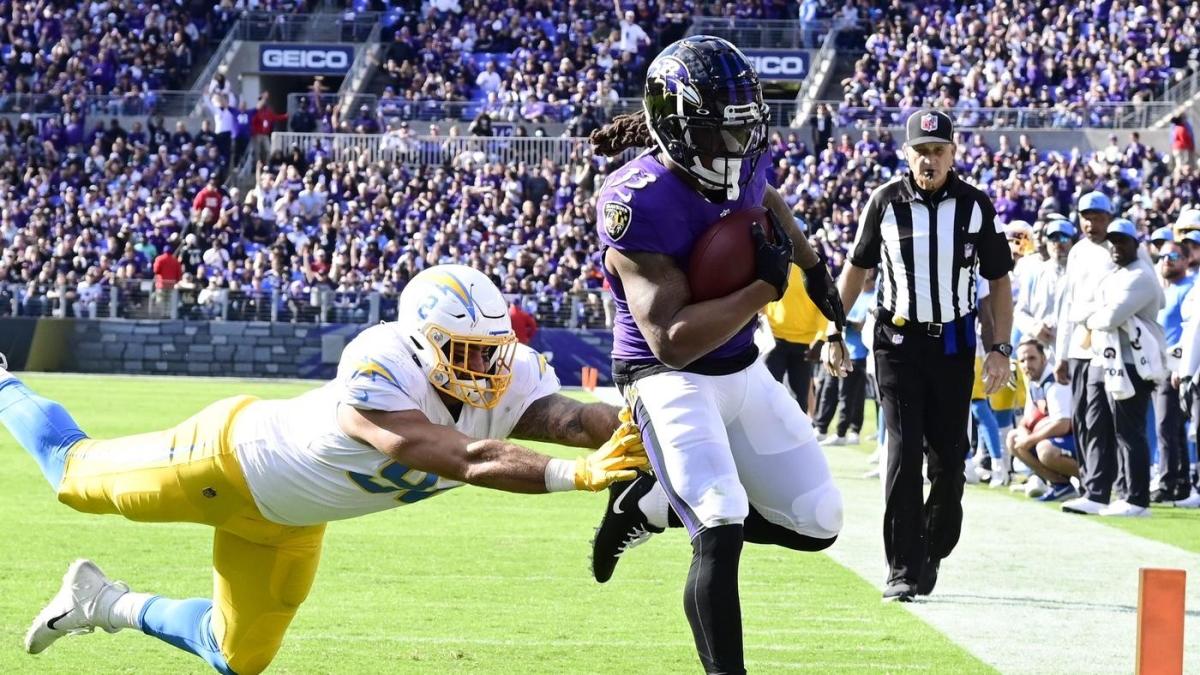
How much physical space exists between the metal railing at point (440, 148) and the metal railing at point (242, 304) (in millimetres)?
6082

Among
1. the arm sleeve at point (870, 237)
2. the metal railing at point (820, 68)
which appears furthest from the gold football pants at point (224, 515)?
the metal railing at point (820, 68)

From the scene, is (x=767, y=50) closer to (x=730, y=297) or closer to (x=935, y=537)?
(x=935, y=537)

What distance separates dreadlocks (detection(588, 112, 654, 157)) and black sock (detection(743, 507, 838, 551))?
1150mm

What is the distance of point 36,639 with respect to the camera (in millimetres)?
5148

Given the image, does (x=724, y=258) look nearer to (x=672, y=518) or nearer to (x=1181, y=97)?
(x=672, y=518)

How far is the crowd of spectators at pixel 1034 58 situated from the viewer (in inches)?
1173

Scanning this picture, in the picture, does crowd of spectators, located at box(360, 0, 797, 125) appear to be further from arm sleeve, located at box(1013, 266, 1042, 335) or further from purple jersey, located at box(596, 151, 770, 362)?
purple jersey, located at box(596, 151, 770, 362)

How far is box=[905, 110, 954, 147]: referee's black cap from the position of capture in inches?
266

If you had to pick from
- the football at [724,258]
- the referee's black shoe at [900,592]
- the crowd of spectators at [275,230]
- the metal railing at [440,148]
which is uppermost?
the football at [724,258]

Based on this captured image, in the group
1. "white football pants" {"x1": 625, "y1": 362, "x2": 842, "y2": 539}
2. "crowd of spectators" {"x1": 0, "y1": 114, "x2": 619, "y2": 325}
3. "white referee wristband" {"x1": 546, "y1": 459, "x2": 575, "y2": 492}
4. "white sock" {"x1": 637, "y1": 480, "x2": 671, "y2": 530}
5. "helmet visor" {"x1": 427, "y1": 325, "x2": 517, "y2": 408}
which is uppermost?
"helmet visor" {"x1": 427, "y1": 325, "x2": 517, "y2": 408}

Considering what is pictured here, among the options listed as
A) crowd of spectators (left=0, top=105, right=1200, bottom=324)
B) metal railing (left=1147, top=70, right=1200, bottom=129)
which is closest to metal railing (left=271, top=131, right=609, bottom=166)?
crowd of spectators (left=0, top=105, right=1200, bottom=324)

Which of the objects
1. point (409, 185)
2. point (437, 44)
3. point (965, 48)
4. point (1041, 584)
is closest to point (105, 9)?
point (437, 44)

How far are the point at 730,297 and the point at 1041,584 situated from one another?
3.32m

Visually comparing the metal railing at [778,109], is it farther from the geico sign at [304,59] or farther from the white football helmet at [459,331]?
the white football helmet at [459,331]
